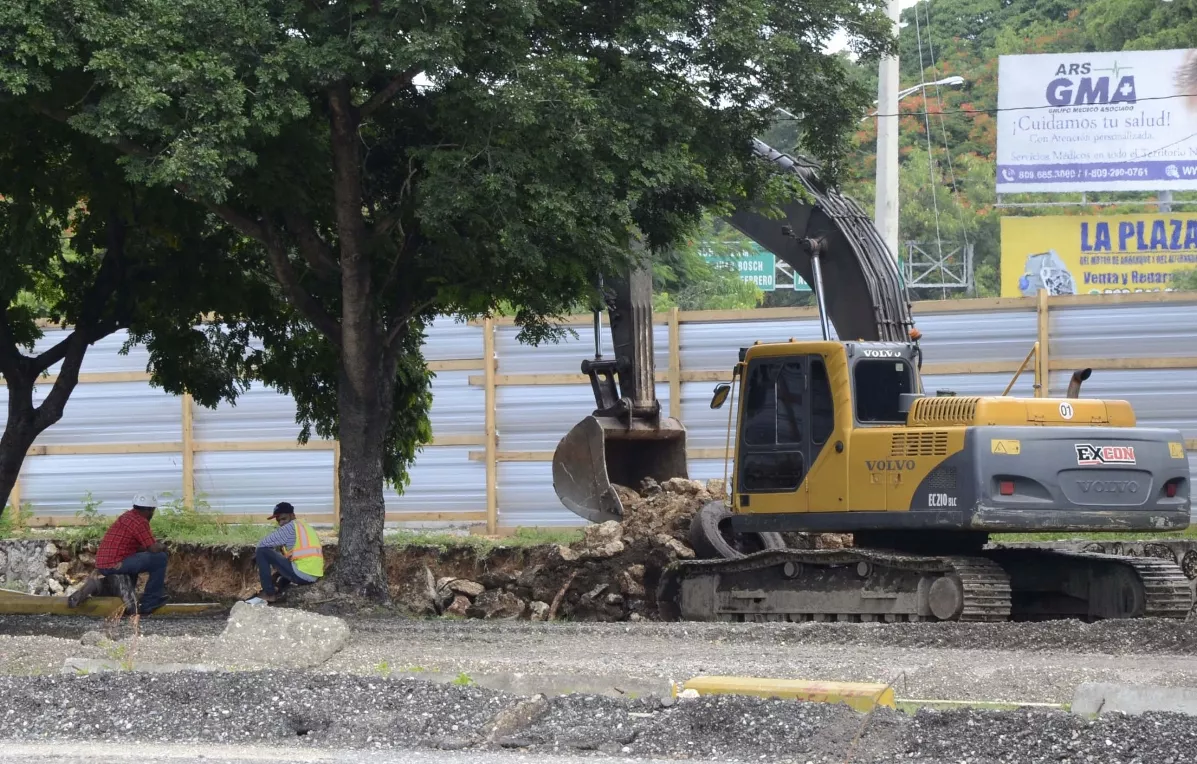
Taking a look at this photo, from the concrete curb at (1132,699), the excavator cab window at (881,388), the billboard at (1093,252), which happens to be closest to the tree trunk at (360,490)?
the excavator cab window at (881,388)

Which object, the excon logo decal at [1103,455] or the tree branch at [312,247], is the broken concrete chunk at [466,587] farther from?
the excon logo decal at [1103,455]

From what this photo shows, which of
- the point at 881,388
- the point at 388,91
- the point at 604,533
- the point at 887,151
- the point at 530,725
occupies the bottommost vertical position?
the point at 530,725

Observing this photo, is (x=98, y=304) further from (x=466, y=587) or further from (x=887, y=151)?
(x=887, y=151)

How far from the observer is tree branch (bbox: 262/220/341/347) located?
45.7 feet

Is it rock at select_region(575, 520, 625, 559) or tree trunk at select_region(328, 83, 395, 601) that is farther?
rock at select_region(575, 520, 625, 559)

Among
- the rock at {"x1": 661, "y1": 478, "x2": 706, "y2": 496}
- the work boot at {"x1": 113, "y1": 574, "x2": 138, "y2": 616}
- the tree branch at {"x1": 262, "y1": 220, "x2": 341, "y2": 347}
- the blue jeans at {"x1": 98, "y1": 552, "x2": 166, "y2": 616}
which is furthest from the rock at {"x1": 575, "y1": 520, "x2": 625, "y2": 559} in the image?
Answer: the work boot at {"x1": 113, "y1": 574, "x2": 138, "y2": 616}

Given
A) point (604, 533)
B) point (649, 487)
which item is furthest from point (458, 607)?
point (649, 487)

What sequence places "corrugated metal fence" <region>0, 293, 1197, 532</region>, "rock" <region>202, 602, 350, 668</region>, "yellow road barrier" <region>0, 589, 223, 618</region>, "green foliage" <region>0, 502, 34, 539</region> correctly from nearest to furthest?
1. "rock" <region>202, 602, 350, 668</region>
2. "yellow road barrier" <region>0, 589, 223, 618</region>
3. "corrugated metal fence" <region>0, 293, 1197, 532</region>
4. "green foliage" <region>0, 502, 34, 539</region>

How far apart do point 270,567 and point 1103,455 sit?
324 inches

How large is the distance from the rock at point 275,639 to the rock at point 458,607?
689 cm

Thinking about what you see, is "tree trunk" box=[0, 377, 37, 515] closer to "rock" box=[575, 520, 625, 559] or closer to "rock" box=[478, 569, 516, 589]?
"rock" box=[478, 569, 516, 589]

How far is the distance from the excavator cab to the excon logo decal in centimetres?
444

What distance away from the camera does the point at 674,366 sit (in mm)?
20266

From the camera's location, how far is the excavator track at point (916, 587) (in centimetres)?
1341
